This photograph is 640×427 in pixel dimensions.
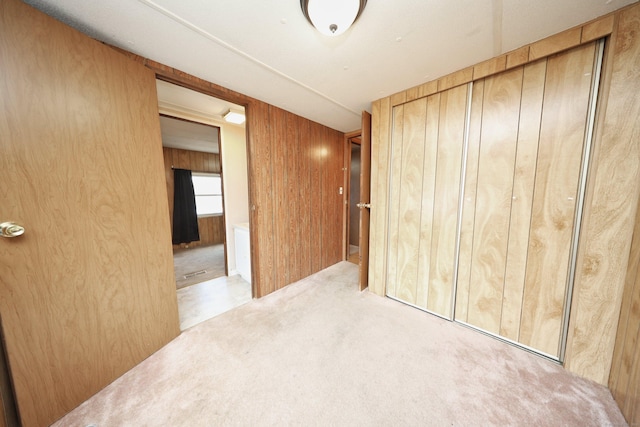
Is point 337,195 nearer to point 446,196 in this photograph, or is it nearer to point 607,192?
point 446,196

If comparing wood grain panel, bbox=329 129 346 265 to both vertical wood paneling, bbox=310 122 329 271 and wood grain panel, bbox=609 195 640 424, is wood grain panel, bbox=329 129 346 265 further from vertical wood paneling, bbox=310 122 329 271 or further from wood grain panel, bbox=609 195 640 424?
wood grain panel, bbox=609 195 640 424

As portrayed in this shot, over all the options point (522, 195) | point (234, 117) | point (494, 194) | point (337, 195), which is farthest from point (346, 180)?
point (522, 195)

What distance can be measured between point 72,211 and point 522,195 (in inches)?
115

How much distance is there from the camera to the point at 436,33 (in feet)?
4.04

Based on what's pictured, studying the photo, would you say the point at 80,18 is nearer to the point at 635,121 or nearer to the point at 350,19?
the point at 350,19

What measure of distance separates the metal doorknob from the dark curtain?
3.80 meters

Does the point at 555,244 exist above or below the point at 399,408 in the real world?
above

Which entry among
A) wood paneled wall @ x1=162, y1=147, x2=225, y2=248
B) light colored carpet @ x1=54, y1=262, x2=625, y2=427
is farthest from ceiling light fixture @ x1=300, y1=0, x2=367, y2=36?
wood paneled wall @ x1=162, y1=147, x2=225, y2=248

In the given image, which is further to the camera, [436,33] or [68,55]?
[436,33]

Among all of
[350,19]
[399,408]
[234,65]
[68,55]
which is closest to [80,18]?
[68,55]

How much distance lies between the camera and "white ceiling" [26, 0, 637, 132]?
1061mm

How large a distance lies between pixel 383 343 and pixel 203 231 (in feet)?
15.3

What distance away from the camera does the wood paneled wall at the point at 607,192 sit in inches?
43.7

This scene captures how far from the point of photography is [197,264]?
3.47 meters
